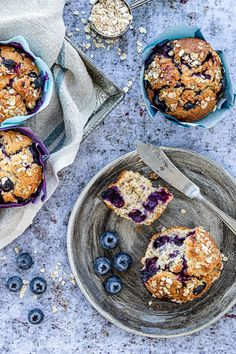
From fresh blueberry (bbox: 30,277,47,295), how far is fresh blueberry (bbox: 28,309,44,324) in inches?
3.2

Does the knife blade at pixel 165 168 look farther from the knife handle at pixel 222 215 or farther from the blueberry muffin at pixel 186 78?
the blueberry muffin at pixel 186 78

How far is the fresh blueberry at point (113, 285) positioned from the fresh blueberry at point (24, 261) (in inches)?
12.8

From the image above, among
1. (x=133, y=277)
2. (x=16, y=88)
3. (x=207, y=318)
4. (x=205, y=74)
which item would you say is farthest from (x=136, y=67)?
(x=207, y=318)

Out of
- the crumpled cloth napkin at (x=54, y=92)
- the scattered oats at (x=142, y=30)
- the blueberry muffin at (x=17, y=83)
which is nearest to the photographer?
the blueberry muffin at (x=17, y=83)

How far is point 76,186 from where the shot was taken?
9.02 ft

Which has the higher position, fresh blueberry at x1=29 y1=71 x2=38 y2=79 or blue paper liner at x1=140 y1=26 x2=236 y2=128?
blue paper liner at x1=140 y1=26 x2=236 y2=128

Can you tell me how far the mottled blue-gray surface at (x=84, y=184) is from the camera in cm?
270

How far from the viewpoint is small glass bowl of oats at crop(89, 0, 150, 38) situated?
2615 millimetres

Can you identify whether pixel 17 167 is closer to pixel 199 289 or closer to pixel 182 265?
pixel 182 265

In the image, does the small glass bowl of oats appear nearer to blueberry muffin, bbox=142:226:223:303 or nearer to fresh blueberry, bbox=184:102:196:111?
fresh blueberry, bbox=184:102:196:111

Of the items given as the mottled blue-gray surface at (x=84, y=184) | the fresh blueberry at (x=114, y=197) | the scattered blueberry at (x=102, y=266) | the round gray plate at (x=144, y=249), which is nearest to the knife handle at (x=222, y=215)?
the round gray plate at (x=144, y=249)

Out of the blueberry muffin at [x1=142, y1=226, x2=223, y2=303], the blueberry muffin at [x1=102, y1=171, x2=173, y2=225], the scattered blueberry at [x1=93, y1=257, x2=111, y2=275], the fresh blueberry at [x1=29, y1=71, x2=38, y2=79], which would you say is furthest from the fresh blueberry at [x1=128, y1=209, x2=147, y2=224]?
the fresh blueberry at [x1=29, y1=71, x2=38, y2=79]

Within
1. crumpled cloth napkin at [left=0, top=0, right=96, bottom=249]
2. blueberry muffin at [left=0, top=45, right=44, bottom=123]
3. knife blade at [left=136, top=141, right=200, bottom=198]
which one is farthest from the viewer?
knife blade at [left=136, top=141, right=200, bottom=198]

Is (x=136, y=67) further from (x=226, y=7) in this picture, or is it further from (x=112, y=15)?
(x=226, y=7)
